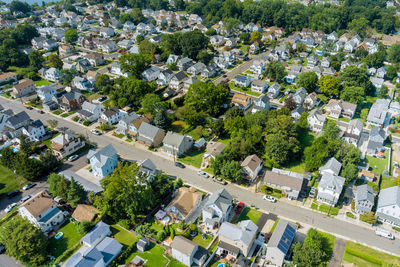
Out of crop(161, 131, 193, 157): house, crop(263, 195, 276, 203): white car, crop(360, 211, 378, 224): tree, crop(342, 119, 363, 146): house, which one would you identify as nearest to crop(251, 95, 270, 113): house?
crop(342, 119, 363, 146): house

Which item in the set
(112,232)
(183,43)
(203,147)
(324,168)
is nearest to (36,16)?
(183,43)

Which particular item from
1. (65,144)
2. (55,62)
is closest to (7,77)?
(55,62)

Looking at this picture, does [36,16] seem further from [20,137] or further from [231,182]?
[231,182]

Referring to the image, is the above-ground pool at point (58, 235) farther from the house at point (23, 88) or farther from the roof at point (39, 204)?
the house at point (23, 88)

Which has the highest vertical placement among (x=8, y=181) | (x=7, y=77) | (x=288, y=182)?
(x=288, y=182)

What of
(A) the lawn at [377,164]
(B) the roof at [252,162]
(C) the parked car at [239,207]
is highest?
(B) the roof at [252,162]

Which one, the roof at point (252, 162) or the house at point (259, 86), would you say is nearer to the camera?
the roof at point (252, 162)

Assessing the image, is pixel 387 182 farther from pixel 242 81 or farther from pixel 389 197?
pixel 242 81

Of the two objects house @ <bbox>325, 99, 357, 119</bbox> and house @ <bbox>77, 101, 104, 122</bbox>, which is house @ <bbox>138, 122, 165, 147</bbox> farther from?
house @ <bbox>325, 99, 357, 119</bbox>

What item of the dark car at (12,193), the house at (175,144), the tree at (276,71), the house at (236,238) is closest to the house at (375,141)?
the tree at (276,71)
